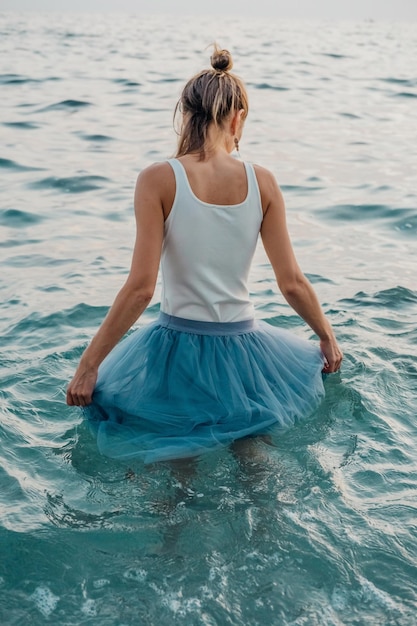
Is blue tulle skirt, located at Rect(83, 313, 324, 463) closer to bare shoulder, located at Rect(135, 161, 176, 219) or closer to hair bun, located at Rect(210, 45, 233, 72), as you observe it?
bare shoulder, located at Rect(135, 161, 176, 219)

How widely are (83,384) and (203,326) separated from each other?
1.85 ft

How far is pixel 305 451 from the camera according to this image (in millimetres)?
3984

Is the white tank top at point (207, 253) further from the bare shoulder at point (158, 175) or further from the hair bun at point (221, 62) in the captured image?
the hair bun at point (221, 62)

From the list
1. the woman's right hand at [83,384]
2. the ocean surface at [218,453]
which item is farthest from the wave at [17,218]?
the woman's right hand at [83,384]

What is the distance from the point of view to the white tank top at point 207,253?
11.4 feet

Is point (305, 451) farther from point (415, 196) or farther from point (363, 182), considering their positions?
point (363, 182)

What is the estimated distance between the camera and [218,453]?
12.5 ft

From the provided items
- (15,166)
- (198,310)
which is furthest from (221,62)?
(15,166)

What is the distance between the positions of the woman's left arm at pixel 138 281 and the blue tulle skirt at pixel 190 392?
10 centimetres

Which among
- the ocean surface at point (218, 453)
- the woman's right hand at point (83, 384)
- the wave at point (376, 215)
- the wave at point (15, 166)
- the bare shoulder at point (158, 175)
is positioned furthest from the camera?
the wave at point (15, 166)

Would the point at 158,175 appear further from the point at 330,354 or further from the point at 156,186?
the point at 330,354

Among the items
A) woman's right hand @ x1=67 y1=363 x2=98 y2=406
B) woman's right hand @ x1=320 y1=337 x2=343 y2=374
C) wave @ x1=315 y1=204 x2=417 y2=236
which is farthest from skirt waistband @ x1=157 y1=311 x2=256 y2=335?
wave @ x1=315 y1=204 x2=417 y2=236

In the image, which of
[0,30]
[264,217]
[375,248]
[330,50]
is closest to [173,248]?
[264,217]

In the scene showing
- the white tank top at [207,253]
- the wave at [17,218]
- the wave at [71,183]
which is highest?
the white tank top at [207,253]
